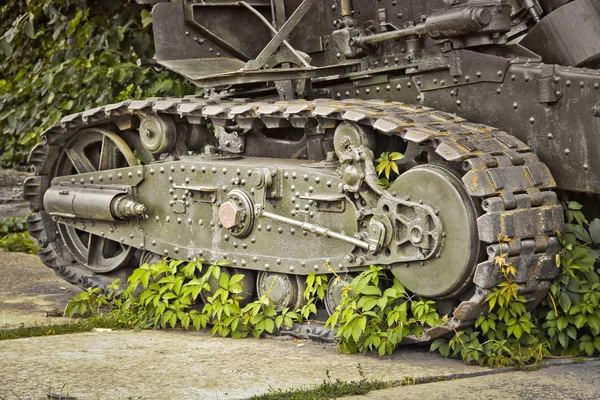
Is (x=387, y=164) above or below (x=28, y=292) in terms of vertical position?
above

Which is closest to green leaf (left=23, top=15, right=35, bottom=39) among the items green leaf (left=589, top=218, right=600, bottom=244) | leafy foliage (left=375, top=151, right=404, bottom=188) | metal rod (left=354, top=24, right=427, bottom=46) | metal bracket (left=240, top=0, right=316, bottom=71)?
metal bracket (left=240, top=0, right=316, bottom=71)

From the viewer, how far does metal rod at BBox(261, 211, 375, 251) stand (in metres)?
6.95

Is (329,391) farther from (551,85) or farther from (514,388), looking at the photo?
(551,85)

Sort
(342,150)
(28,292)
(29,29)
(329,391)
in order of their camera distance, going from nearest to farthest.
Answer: (329,391)
(342,150)
(28,292)
(29,29)

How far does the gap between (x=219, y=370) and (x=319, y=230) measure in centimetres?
130

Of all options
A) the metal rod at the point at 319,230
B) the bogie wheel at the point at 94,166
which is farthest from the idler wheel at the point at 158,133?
the metal rod at the point at 319,230

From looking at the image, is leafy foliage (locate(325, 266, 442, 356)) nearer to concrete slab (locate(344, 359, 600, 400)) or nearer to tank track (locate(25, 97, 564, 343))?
tank track (locate(25, 97, 564, 343))

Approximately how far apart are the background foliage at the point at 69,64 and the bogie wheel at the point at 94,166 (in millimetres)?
2440

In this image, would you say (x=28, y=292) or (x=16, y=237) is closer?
(x=28, y=292)

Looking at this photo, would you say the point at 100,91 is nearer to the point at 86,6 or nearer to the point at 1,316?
the point at 86,6

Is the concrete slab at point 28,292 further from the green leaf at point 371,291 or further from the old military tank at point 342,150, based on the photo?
the green leaf at point 371,291

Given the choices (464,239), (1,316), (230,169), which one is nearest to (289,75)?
(230,169)

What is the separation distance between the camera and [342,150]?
7168 mm

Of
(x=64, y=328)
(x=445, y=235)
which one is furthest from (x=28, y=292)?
(x=445, y=235)
